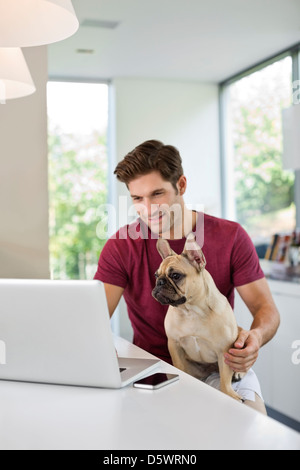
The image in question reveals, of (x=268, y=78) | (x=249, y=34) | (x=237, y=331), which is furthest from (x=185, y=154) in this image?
(x=237, y=331)

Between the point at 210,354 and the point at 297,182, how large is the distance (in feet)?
9.95

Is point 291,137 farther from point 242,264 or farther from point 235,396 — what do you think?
point 235,396

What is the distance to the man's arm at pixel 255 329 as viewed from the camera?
154cm

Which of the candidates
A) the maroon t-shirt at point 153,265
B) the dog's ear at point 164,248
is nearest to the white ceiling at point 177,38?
the maroon t-shirt at point 153,265

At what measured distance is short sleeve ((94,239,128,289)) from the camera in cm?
196

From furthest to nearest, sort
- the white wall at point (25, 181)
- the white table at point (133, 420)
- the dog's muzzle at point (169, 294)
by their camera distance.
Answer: the white wall at point (25, 181) < the dog's muzzle at point (169, 294) < the white table at point (133, 420)

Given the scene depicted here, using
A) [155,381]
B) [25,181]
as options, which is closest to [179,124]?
[25,181]

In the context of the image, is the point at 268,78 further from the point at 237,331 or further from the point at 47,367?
the point at 47,367

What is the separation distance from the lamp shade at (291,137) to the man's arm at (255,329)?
190 cm

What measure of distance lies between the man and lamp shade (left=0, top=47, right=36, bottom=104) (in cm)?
40

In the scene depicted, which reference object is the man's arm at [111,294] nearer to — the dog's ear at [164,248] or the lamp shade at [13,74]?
the dog's ear at [164,248]

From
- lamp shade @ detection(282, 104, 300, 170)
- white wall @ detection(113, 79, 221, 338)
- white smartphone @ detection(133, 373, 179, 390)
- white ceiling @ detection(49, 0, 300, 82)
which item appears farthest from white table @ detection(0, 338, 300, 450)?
white wall @ detection(113, 79, 221, 338)

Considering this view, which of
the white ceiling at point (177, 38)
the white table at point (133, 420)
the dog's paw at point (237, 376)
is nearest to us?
the white table at point (133, 420)

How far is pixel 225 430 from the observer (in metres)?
1.00
